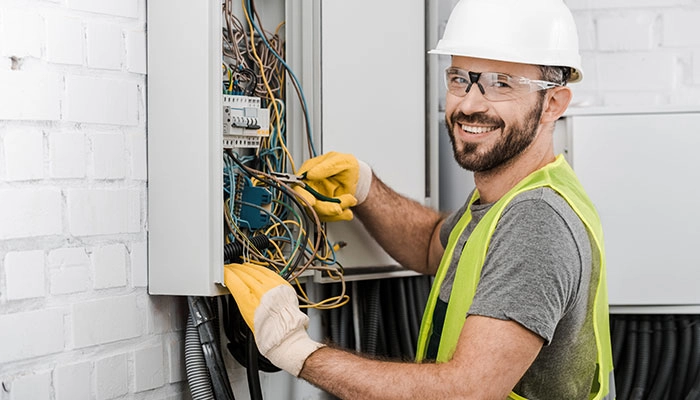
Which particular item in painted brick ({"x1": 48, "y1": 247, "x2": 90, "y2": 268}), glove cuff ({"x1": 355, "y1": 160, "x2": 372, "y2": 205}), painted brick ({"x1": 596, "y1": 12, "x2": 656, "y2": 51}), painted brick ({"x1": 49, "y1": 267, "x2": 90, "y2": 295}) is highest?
painted brick ({"x1": 596, "y1": 12, "x2": 656, "y2": 51})

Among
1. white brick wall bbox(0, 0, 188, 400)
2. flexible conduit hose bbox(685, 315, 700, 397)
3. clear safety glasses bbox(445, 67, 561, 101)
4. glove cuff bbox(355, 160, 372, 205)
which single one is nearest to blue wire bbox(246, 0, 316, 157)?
glove cuff bbox(355, 160, 372, 205)

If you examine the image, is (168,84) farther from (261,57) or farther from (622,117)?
(622,117)

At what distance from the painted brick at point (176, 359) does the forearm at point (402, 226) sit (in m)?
0.56

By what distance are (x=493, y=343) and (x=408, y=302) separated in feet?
2.79

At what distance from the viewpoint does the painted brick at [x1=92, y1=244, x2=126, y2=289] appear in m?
1.67

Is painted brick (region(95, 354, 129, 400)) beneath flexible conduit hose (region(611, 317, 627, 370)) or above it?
above

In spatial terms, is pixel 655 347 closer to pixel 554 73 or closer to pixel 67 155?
pixel 554 73

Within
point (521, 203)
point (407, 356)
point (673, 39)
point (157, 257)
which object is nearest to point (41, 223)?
point (157, 257)

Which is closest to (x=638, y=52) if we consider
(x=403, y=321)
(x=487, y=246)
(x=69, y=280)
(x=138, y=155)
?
(x=403, y=321)

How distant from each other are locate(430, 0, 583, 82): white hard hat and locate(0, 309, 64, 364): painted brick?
0.93 m

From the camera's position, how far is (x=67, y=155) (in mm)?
1590

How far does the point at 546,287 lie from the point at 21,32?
39.8 inches

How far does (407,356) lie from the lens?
7.79 ft

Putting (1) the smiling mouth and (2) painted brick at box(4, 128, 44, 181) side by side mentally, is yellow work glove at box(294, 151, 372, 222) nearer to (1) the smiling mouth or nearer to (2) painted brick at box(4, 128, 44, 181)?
(1) the smiling mouth
